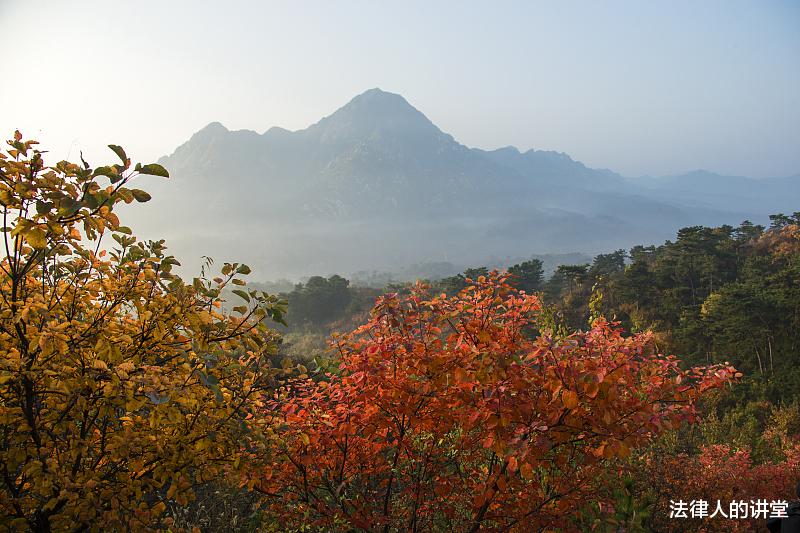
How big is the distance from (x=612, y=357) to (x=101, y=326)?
3677mm

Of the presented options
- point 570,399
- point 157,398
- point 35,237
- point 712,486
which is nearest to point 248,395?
point 157,398

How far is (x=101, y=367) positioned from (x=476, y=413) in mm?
2382

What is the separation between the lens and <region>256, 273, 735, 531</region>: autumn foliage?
318 centimetres

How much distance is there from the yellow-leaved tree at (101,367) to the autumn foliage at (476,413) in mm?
843

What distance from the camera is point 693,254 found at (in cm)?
2759

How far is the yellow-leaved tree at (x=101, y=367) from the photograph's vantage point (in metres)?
2.60

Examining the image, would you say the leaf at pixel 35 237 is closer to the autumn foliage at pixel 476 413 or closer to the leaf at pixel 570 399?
the autumn foliage at pixel 476 413

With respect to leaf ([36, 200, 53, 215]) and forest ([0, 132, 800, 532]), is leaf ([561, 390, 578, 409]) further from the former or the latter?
leaf ([36, 200, 53, 215])

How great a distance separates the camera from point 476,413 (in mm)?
3211

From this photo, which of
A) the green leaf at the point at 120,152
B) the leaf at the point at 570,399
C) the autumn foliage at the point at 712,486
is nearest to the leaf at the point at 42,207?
the green leaf at the point at 120,152

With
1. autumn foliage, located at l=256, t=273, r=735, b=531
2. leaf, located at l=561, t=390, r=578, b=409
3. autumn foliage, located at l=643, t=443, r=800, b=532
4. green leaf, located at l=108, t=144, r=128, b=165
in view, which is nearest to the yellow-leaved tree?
green leaf, located at l=108, t=144, r=128, b=165

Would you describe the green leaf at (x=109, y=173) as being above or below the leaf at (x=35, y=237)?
above

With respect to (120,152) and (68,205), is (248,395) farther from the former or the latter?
(120,152)

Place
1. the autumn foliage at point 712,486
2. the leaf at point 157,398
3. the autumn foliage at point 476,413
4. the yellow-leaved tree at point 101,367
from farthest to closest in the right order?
1. the autumn foliage at point 712,486
2. the autumn foliage at point 476,413
3. the yellow-leaved tree at point 101,367
4. the leaf at point 157,398
